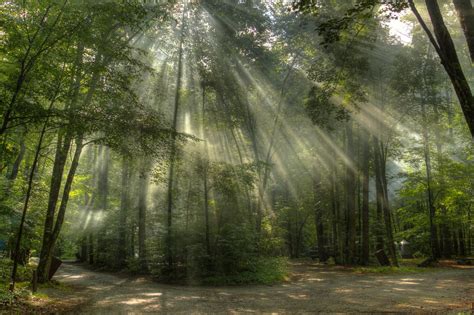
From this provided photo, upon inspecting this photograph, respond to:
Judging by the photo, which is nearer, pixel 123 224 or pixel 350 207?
pixel 350 207

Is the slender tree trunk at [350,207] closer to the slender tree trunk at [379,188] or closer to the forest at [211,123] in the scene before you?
the forest at [211,123]

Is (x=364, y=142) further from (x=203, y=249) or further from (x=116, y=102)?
(x=116, y=102)

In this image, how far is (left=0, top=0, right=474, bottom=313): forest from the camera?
353 inches

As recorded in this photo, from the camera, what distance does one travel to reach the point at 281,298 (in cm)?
1109

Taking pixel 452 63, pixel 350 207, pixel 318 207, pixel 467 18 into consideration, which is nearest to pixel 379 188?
pixel 350 207

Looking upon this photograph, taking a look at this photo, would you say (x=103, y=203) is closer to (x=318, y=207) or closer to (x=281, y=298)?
(x=318, y=207)

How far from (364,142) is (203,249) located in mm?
10769

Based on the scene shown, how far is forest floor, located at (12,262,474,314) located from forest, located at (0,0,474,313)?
100 cm

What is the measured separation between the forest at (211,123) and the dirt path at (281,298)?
108cm

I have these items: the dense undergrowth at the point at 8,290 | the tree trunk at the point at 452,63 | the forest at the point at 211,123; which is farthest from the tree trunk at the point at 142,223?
the tree trunk at the point at 452,63

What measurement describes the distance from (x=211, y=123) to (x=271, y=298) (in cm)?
1183

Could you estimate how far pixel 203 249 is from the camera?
1611 centimetres

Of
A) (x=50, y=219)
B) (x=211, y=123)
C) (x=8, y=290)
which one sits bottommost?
(x=8, y=290)

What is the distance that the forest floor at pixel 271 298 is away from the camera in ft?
29.6
